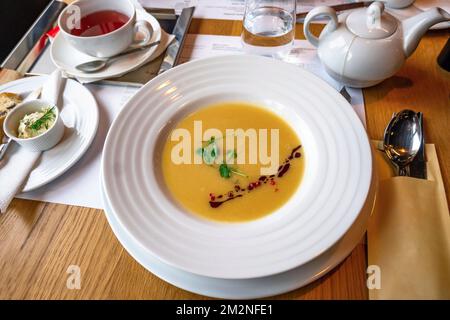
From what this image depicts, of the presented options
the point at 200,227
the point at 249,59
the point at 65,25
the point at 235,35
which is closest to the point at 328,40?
the point at 249,59

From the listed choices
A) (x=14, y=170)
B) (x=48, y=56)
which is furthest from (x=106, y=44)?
(x=14, y=170)

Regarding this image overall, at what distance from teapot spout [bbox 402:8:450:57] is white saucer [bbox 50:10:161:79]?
0.61 m

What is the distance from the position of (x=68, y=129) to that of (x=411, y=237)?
739 millimetres

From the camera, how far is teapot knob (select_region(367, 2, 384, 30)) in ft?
2.57

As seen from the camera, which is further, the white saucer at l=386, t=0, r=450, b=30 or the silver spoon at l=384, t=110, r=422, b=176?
the white saucer at l=386, t=0, r=450, b=30

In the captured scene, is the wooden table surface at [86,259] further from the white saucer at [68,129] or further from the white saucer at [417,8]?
the white saucer at [417,8]

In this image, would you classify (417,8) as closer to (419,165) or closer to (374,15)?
(374,15)

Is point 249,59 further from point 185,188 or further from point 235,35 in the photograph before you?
point 185,188

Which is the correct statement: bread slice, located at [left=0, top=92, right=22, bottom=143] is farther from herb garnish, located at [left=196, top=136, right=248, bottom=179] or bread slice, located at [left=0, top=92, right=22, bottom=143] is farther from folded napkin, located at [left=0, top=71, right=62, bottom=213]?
herb garnish, located at [left=196, top=136, right=248, bottom=179]

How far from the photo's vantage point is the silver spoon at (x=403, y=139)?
0.74 metres

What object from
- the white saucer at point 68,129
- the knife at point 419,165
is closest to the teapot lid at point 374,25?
the knife at point 419,165

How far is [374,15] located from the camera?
796 millimetres

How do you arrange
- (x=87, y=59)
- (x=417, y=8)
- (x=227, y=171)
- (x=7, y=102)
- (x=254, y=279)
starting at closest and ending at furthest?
(x=254, y=279) < (x=227, y=171) < (x=7, y=102) < (x=87, y=59) < (x=417, y=8)

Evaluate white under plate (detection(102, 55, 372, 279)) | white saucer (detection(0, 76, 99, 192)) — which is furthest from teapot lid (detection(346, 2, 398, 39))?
white saucer (detection(0, 76, 99, 192))
